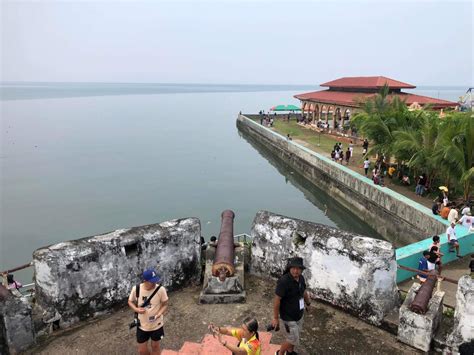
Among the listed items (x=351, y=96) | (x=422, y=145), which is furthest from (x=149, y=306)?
(x=351, y=96)

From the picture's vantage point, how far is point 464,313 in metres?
4.37

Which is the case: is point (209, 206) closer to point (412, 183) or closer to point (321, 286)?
point (412, 183)

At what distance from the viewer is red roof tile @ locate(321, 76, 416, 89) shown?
3193 centimetres

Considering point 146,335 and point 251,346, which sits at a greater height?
point 251,346

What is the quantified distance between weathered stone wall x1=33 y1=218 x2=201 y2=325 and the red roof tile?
28019mm

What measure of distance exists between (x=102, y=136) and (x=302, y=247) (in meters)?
43.3

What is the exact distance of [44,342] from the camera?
4.91 m

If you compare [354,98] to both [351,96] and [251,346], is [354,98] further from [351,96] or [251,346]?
[251,346]

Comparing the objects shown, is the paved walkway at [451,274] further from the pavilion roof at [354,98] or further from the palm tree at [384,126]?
the pavilion roof at [354,98]

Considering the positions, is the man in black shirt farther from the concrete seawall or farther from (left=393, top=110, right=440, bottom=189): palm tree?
(left=393, top=110, right=440, bottom=189): palm tree

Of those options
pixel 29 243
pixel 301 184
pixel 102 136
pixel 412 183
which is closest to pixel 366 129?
pixel 412 183

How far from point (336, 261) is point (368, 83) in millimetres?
31497

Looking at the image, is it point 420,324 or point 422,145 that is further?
point 422,145

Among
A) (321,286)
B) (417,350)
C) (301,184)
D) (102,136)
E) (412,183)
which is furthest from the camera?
(102,136)
